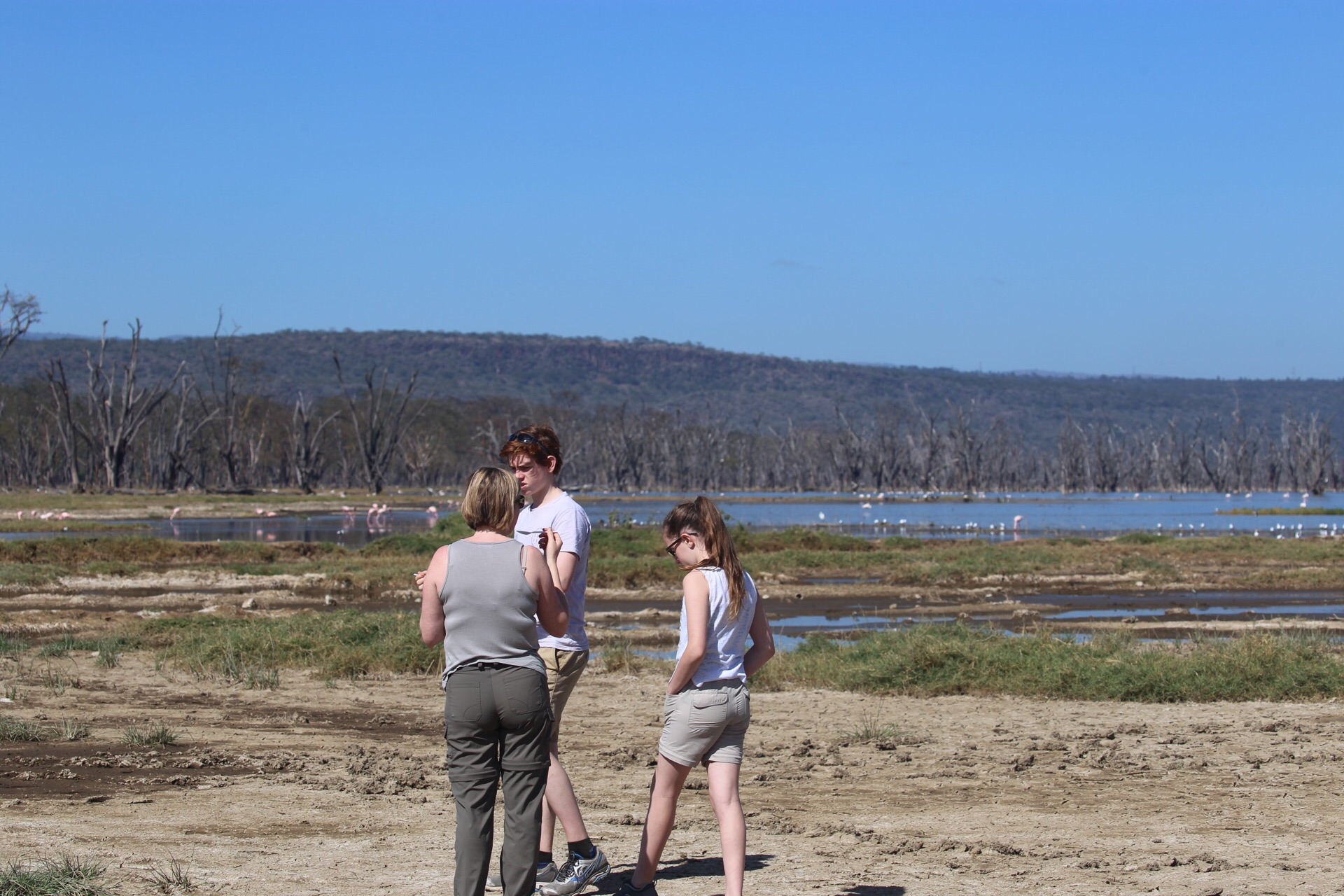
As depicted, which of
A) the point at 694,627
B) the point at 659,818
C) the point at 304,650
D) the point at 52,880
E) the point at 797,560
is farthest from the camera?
the point at 797,560

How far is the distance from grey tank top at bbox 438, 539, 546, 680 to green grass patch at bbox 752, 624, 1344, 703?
7.85 m

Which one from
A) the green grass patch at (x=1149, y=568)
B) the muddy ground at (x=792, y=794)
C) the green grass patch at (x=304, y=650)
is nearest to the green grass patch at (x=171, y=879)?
the muddy ground at (x=792, y=794)

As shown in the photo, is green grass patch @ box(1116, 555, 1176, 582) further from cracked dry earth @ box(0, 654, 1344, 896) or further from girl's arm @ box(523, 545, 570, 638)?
girl's arm @ box(523, 545, 570, 638)

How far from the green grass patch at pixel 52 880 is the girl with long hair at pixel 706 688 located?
2098 millimetres

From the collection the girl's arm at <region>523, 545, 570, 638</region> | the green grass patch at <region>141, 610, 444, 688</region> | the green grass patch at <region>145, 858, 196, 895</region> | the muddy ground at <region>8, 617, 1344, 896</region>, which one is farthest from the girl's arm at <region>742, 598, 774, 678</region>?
the green grass patch at <region>141, 610, 444, 688</region>

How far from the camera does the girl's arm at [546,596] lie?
5125mm

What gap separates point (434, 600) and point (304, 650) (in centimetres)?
935

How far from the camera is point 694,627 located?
535cm

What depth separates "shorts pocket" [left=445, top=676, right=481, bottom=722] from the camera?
5.03 metres

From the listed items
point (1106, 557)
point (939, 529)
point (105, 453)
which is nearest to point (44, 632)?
point (1106, 557)

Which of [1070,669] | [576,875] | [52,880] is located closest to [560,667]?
[576,875]

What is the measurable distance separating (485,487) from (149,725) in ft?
18.6

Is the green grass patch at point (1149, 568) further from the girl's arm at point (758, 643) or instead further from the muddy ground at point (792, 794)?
the girl's arm at point (758, 643)

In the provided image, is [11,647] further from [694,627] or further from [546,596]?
[694,627]
